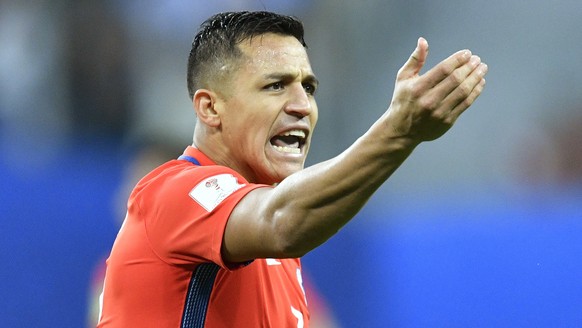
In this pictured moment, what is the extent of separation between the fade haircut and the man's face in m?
0.03

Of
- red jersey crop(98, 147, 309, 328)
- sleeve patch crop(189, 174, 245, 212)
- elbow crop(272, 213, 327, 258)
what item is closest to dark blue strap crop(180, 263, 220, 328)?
red jersey crop(98, 147, 309, 328)

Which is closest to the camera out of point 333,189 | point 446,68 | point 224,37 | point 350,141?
point 446,68

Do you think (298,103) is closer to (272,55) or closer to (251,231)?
(272,55)

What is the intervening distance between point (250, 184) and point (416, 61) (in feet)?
1.57

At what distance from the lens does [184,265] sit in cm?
176

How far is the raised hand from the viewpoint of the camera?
1.31 metres

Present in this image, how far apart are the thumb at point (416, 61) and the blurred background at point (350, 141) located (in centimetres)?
228

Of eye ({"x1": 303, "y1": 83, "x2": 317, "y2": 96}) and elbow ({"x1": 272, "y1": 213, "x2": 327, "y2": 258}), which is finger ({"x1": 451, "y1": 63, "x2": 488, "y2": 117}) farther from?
eye ({"x1": 303, "y1": 83, "x2": 317, "y2": 96})

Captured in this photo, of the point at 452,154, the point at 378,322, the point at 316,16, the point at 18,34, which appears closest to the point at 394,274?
the point at 378,322

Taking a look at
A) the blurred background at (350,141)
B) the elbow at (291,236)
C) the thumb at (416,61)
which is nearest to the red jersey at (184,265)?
the elbow at (291,236)

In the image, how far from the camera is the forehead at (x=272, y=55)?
7.11 feet

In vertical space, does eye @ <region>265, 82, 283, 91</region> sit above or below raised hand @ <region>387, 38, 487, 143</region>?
above

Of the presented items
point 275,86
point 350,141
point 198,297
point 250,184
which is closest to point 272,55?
point 275,86

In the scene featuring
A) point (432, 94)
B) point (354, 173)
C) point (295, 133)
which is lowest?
point (354, 173)
